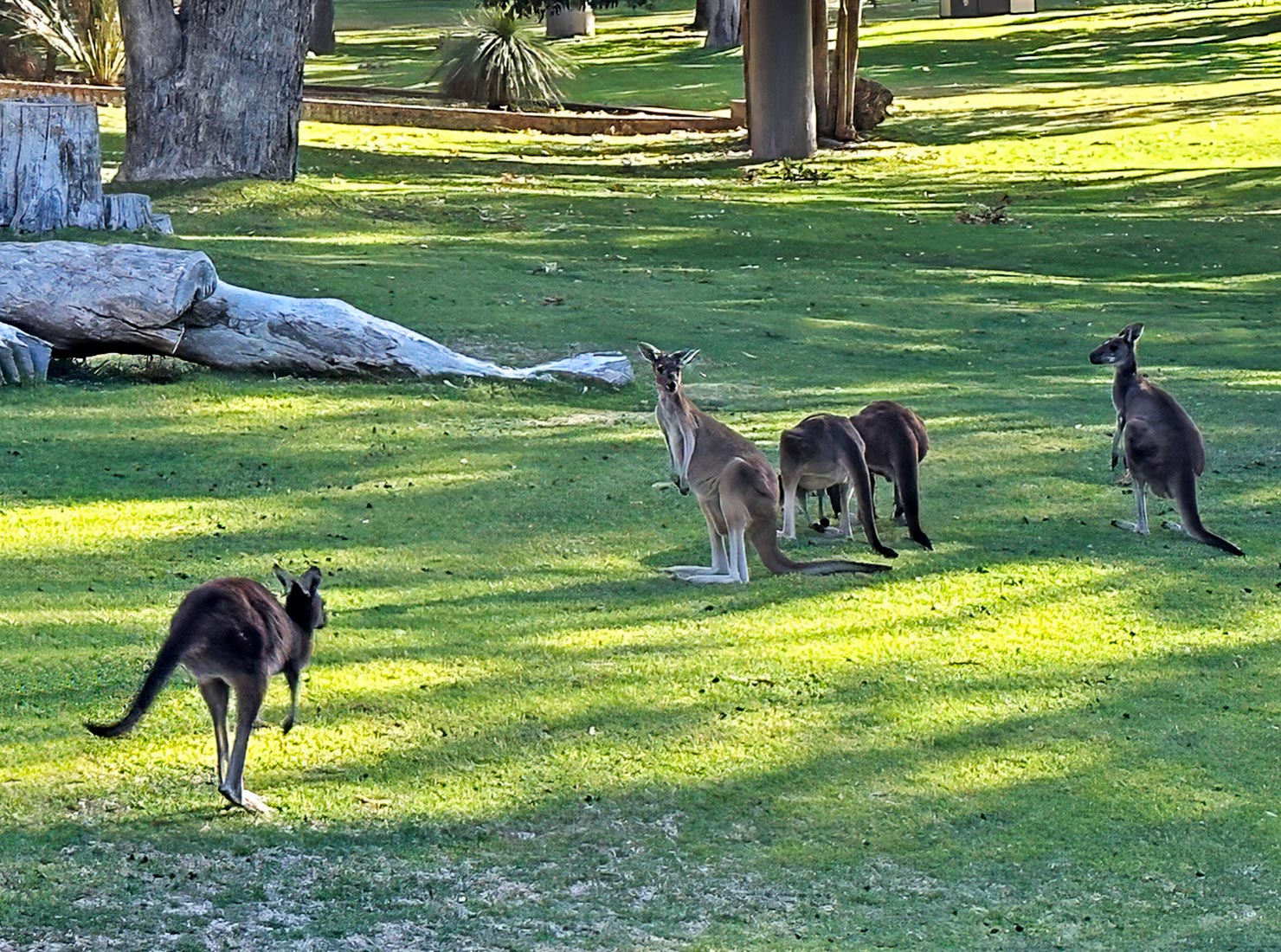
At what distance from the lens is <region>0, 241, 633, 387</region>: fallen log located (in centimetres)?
1141

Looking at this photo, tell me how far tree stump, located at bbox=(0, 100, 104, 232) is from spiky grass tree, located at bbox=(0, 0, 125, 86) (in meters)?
17.7


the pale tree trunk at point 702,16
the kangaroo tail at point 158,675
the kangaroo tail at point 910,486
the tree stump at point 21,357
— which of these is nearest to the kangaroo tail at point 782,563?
the kangaroo tail at point 910,486

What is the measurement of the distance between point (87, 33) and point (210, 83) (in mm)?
14503

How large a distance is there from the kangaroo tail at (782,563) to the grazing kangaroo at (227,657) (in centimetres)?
291

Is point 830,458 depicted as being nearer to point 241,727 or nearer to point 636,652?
point 636,652

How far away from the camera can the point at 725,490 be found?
795 centimetres

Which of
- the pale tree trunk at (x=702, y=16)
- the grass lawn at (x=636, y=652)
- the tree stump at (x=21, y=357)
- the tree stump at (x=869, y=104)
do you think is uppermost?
the pale tree trunk at (x=702, y=16)

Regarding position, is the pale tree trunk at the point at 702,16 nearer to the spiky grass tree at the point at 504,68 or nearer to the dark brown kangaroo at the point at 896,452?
the spiky grass tree at the point at 504,68

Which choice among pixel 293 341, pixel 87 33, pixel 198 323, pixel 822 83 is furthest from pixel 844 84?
pixel 198 323

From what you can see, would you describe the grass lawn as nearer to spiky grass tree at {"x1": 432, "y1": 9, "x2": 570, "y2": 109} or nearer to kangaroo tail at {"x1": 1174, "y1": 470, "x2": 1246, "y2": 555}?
kangaroo tail at {"x1": 1174, "y1": 470, "x2": 1246, "y2": 555}

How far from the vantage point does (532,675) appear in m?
6.92

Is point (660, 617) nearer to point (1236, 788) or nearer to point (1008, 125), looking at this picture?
point (1236, 788)

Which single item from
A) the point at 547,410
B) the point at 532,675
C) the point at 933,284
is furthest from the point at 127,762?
the point at 933,284

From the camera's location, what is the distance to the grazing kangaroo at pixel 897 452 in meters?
8.83
